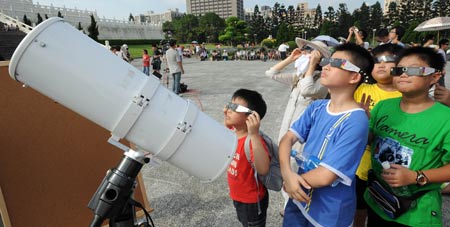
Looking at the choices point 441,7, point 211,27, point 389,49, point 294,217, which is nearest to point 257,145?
point 294,217

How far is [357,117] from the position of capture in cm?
143

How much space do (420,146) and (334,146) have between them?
20.3 inches

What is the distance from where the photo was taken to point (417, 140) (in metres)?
1.54

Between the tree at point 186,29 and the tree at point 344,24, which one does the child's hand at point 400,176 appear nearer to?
the tree at point 344,24

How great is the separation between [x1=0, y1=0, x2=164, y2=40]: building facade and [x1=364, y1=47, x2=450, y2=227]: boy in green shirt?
45.3m

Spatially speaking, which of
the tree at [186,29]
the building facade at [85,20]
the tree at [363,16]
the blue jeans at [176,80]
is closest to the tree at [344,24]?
the tree at [363,16]

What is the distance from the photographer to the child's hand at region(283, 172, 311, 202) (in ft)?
4.81

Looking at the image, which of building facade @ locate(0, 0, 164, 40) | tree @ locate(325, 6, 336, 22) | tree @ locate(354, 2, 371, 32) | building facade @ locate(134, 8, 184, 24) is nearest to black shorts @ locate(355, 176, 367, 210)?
building facade @ locate(0, 0, 164, 40)

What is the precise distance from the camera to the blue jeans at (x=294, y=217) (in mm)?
1697

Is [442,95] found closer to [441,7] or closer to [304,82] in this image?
[304,82]

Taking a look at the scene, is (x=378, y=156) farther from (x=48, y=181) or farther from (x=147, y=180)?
(x=147, y=180)

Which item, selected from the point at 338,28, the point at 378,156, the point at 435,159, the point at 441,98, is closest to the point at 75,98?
the point at 378,156

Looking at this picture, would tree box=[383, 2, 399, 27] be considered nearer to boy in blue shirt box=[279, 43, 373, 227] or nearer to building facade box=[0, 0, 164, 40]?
building facade box=[0, 0, 164, 40]

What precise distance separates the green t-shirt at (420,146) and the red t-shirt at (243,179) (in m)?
0.78
